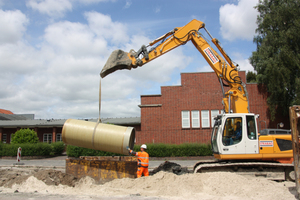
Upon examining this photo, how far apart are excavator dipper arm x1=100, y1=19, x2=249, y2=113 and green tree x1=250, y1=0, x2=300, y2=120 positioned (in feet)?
42.6

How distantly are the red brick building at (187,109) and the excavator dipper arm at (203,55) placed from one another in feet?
44.5

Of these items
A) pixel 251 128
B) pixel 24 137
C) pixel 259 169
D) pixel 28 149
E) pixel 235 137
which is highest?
pixel 251 128

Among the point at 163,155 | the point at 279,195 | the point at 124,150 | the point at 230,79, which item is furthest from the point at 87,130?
the point at 163,155

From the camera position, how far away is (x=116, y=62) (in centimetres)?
892

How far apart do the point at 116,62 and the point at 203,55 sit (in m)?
3.58

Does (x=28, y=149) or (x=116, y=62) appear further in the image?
(x=28, y=149)


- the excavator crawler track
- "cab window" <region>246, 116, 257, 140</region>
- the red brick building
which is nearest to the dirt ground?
the excavator crawler track

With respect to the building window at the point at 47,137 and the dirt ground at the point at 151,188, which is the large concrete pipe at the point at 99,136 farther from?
the building window at the point at 47,137

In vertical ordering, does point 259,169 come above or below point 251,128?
below

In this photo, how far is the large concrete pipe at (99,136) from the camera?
28.9ft

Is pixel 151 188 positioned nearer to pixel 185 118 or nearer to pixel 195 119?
pixel 185 118

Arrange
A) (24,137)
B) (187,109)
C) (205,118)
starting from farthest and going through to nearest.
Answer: (24,137) < (187,109) < (205,118)

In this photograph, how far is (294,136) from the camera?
6617 mm

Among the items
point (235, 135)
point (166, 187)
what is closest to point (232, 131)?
point (235, 135)
